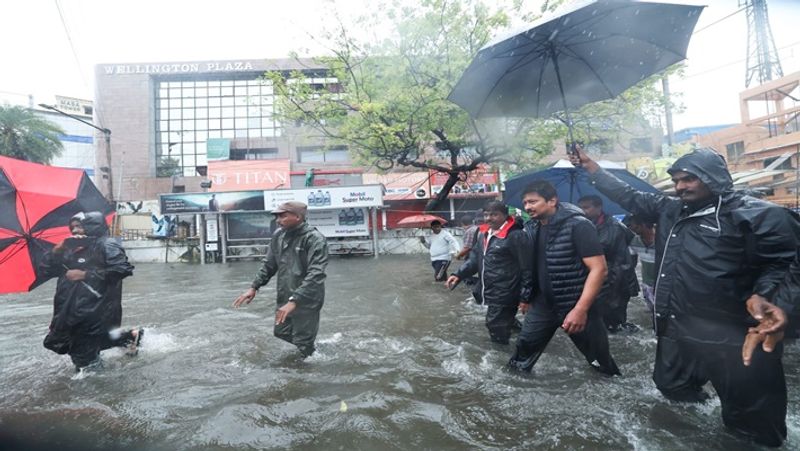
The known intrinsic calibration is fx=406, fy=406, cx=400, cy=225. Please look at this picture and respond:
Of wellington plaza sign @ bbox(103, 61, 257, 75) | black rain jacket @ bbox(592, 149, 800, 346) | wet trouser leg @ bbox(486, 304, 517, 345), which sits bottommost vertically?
wet trouser leg @ bbox(486, 304, 517, 345)

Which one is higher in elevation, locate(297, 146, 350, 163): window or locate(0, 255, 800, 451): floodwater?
locate(297, 146, 350, 163): window

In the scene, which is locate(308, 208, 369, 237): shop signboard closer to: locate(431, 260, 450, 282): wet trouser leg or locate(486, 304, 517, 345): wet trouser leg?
locate(431, 260, 450, 282): wet trouser leg

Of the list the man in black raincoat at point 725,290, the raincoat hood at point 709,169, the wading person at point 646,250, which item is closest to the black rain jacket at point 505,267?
the wading person at point 646,250

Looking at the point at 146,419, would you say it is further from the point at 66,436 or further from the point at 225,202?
the point at 225,202

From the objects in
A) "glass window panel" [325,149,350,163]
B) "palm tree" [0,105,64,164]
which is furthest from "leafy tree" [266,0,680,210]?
"palm tree" [0,105,64,164]

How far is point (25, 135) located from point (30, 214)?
3354 cm

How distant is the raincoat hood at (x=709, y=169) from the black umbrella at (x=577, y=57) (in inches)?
55.7

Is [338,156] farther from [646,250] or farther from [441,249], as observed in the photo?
[646,250]

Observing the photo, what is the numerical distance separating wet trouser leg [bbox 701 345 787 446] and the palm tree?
36112 mm

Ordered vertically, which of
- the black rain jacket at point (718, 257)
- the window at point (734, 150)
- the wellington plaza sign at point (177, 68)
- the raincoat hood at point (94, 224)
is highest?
the wellington plaza sign at point (177, 68)

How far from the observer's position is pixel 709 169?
236 centimetres

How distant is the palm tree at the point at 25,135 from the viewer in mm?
27031

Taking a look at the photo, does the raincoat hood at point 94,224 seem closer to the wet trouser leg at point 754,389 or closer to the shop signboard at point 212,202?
the wet trouser leg at point 754,389

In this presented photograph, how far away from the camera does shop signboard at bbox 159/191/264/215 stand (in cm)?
1688
